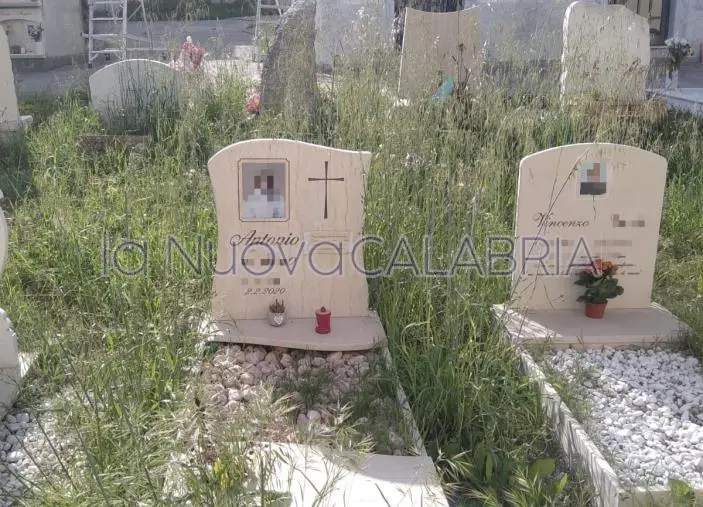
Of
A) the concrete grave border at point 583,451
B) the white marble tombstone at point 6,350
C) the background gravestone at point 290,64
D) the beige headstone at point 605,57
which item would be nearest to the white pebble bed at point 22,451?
the white marble tombstone at point 6,350

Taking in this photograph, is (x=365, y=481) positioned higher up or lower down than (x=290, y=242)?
lower down

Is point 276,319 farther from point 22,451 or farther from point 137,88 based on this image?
point 137,88

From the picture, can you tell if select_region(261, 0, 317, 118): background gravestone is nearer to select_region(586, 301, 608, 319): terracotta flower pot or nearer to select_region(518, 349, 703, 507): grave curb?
select_region(586, 301, 608, 319): terracotta flower pot

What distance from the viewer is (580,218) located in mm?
3039

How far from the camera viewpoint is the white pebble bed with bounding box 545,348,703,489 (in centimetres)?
217

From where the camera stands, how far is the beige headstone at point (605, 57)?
3.93m

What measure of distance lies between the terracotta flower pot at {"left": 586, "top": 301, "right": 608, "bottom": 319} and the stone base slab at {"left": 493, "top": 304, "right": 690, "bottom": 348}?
0.02 m

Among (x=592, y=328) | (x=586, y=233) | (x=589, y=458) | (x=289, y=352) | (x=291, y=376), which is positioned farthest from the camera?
(x=586, y=233)

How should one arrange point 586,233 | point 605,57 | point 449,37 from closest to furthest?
point 586,233 < point 605,57 < point 449,37

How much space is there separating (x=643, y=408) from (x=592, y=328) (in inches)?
19.3

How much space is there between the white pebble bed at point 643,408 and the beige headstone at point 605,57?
5.21 ft

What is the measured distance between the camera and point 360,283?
2.95m

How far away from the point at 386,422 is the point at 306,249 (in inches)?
32.8

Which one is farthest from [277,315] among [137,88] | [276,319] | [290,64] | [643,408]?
[137,88]
